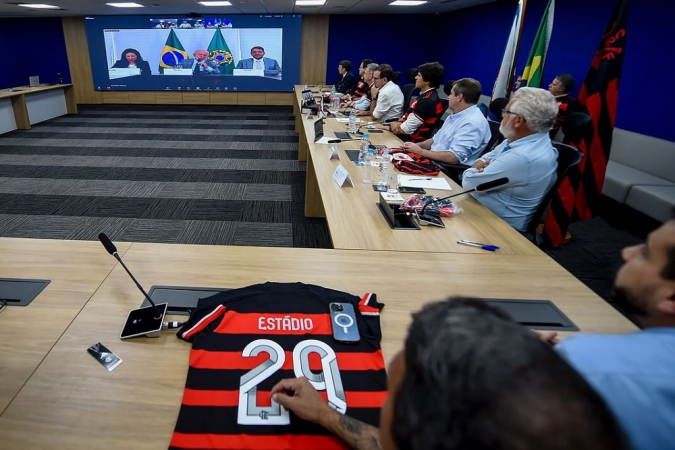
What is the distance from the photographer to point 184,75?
979cm

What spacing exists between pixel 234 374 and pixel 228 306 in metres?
0.24

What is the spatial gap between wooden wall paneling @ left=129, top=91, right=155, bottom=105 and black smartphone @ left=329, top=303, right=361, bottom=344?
10504mm

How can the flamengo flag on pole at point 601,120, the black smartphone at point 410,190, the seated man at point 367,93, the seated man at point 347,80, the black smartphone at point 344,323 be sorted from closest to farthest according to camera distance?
1. the black smartphone at point 344,323
2. the black smartphone at point 410,190
3. the flamengo flag on pole at point 601,120
4. the seated man at point 367,93
5. the seated man at point 347,80

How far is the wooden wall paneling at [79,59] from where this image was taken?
9641 millimetres

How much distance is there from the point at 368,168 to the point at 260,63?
27.5 feet

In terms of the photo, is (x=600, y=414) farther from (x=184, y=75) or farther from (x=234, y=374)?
(x=184, y=75)

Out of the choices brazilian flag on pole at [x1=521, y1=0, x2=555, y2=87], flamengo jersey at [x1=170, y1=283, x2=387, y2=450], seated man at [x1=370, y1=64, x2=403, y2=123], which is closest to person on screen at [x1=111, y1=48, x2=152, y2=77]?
seated man at [x1=370, y1=64, x2=403, y2=123]

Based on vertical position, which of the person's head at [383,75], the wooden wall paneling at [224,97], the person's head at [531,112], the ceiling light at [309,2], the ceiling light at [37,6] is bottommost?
the wooden wall paneling at [224,97]

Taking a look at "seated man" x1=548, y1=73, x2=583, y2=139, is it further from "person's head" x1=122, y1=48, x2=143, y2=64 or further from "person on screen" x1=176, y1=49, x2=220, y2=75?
"person's head" x1=122, y1=48, x2=143, y2=64

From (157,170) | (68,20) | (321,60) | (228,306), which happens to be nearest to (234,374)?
(228,306)

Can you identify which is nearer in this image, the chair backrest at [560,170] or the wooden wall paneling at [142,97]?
the chair backrest at [560,170]

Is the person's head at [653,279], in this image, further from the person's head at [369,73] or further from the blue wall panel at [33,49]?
the blue wall panel at [33,49]

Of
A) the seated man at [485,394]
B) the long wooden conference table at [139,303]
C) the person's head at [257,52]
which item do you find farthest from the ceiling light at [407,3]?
the seated man at [485,394]

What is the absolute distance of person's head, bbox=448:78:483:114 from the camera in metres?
3.23
